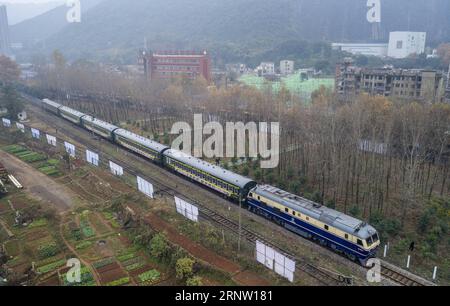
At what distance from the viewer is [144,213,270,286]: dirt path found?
17406 millimetres

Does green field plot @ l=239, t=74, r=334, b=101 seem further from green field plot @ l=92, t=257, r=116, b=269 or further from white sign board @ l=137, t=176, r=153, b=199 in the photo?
green field plot @ l=92, t=257, r=116, b=269

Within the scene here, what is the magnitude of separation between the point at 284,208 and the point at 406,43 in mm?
120588

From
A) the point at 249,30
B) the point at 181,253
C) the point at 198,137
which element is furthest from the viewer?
the point at 249,30

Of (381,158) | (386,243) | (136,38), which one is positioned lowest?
(386,243)

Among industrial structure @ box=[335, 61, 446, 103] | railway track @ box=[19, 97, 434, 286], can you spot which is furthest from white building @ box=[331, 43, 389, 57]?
railway track @ box=[19, 97, 434, 286]

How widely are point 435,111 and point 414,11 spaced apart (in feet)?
505

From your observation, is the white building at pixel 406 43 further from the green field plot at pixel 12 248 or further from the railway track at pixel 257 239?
the green field plot at pixel 12 248

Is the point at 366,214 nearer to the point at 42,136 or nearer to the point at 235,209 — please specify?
the point at 235,209

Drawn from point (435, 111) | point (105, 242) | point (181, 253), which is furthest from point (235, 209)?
point (435, 111)

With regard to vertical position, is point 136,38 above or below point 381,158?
above

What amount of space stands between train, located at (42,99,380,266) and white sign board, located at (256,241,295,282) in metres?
4.02

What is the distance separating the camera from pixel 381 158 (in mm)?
33062

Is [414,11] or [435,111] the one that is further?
[414,11]

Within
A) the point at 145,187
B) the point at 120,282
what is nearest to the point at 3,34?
the point at 145,187
